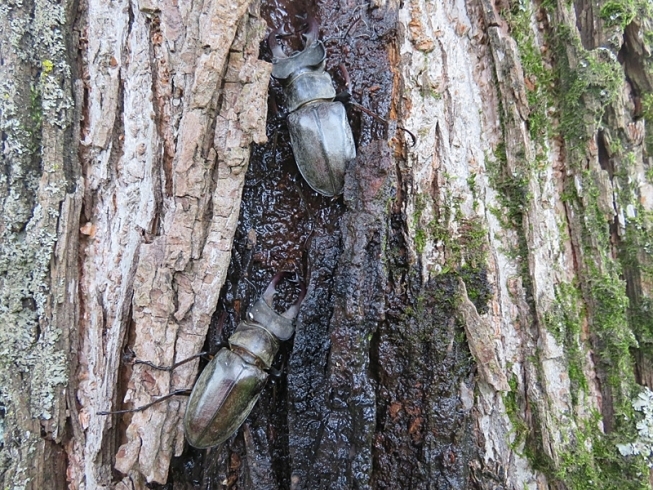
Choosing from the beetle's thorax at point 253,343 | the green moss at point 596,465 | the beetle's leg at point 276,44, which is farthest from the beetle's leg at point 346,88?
the green moss at point 596,465

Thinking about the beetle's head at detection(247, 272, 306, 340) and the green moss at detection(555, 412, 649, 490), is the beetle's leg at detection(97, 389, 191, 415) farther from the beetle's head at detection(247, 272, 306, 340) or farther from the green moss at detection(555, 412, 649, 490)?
the green moss at detection(555, 412, 649, 490)

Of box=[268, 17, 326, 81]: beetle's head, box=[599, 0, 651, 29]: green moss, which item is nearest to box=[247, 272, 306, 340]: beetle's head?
box=[268, 17, 326, 81]: beetle's head

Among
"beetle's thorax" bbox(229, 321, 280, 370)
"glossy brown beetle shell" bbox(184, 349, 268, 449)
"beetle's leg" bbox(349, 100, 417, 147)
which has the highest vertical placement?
"beetle's leg" bbox(349, 100, 417, 147)

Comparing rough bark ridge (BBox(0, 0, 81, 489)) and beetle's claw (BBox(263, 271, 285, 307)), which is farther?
beetle's claw (BBox(263, 271, 285, 307))

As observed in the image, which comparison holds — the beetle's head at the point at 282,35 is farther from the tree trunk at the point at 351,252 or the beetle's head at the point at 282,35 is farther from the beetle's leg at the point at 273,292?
the beetle's leg at the point at 273,292

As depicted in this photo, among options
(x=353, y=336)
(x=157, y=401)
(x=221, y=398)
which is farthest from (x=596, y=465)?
(x=157, y=401)

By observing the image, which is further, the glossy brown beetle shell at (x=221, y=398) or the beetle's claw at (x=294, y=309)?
the beetle's claw at (x=294, y=309)
